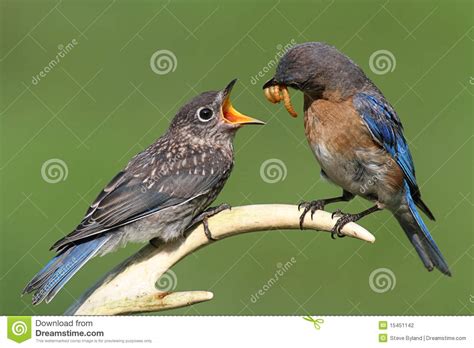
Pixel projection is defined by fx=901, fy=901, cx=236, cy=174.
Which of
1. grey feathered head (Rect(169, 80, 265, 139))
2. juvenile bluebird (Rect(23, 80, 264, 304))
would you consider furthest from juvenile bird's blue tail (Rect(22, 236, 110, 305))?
grey feathered head (Rect(169, 80, 265, 139))

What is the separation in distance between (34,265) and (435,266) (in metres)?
4.15

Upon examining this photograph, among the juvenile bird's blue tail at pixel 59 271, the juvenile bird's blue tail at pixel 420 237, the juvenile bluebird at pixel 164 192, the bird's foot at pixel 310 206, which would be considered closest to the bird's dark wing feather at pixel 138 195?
the juvenile bluebird at pixel 164 192

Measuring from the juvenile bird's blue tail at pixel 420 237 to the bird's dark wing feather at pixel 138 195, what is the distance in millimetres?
1589

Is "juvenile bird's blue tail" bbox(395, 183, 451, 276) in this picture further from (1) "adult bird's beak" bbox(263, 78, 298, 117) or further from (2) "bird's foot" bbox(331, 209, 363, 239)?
(1) "adult bird's beak" bbox(263, 78, 298, 117)

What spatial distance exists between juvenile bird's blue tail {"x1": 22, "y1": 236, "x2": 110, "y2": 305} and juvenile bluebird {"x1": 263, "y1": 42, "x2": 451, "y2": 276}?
162cm

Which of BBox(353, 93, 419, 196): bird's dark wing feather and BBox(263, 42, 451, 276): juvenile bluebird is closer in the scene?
BBox(263, 42, 451, 276): juvenile bluebird

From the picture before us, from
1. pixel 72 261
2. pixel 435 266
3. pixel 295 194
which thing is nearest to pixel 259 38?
pixel 295 194

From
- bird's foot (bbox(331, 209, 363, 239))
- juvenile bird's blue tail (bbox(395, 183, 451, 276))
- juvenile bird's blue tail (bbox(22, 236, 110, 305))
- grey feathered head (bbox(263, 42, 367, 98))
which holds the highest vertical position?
grey feathered head (bbox(263, 42, 367, 98))

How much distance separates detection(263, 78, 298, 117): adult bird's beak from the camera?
241 inches

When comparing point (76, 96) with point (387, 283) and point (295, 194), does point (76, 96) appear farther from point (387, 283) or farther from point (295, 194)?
point (387, 283)

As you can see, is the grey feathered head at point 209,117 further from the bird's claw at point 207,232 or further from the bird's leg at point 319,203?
the bird's claw at point 207,232

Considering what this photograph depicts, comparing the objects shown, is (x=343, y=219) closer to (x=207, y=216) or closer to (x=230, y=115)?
(x=207, y=216)

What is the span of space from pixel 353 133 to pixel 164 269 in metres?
1.90

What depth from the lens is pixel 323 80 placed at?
6.63 meters
